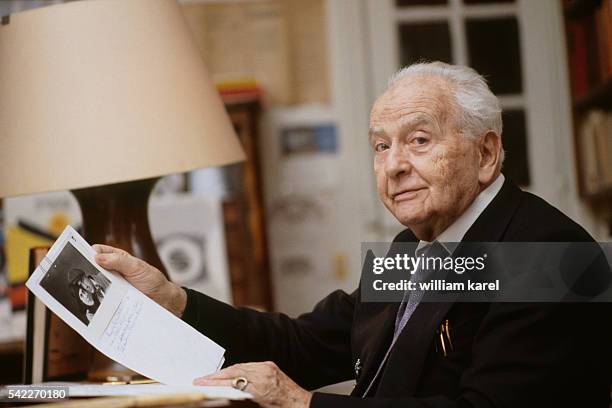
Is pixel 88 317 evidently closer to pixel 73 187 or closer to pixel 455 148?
pixel 73 187

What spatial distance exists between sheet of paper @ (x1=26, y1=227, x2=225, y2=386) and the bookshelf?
7.03ft

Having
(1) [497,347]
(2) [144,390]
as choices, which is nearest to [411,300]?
(1) [497,347]

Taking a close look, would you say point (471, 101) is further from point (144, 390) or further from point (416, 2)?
point (416, 2)

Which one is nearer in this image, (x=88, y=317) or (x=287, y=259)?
(x=88, y=317)

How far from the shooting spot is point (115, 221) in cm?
147

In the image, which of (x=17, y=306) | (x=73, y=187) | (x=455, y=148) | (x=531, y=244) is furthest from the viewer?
(x=17, y=306)

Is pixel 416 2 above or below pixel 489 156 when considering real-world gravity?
above

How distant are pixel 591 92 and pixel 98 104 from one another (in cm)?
214

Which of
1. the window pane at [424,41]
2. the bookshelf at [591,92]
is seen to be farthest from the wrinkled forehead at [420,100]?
the window pane at [424,41]

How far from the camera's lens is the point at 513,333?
0.97m

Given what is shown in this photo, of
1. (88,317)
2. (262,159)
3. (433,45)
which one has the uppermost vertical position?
(433,45)

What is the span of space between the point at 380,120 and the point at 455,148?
0.13 metres

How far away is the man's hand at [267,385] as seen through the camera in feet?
3.28

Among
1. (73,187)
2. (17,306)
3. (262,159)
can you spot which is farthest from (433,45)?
(73,187)
